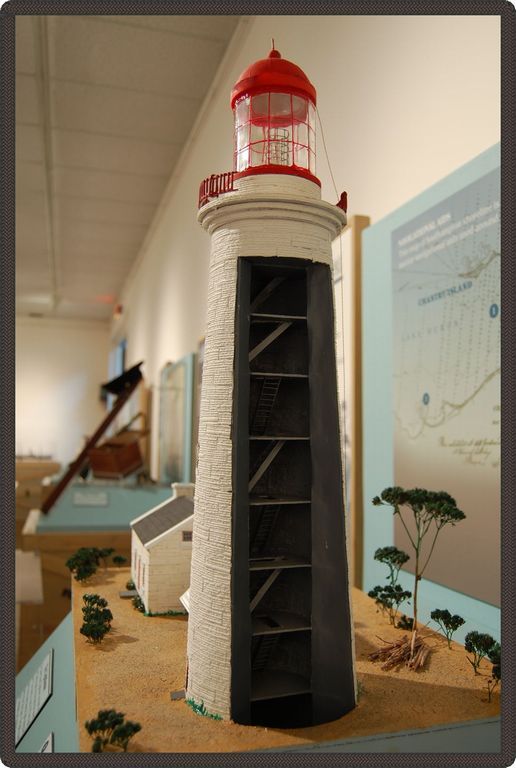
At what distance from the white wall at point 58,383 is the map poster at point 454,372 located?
11.1 m

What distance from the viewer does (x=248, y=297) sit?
1323 millimetres

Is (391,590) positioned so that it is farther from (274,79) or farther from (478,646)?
(274,79)

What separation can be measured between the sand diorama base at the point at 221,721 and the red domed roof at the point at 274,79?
129cm

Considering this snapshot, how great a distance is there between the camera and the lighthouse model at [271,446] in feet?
4.14

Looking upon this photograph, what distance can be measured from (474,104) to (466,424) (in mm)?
818

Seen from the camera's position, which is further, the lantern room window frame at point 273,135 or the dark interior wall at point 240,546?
the lantern room window frame at point 273,135

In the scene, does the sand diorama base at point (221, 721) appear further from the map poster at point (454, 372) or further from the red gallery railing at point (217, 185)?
the red gallery railing at point (217, 185)

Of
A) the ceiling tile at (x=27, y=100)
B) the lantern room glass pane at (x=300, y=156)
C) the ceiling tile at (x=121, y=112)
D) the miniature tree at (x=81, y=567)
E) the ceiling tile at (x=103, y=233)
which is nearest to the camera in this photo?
the lantern room glass pane at (x=300, y=156)

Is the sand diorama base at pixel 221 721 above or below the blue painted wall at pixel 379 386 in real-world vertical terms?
below

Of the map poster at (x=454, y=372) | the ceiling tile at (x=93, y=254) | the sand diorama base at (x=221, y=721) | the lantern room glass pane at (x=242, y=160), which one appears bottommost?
the sand diorama base at (x=221, y=721)

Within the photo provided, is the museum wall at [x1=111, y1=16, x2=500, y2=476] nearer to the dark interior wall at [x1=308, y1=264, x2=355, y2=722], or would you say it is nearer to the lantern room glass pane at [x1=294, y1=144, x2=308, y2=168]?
the lantern room glass pane at [x1=294, y1=144, x2=308, y2=168]

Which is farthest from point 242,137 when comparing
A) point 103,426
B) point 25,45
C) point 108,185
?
point 108,185

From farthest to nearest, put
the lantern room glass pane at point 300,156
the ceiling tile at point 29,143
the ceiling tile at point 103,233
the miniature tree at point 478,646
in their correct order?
the ceiling tile at point 103,233 < the ceiling tile at point 29,143 < the lantern room glass pane at point 300,156 < the miniature tree at point 478,646

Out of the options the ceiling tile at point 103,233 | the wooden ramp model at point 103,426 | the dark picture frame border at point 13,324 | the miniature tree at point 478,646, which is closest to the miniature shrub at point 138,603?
the dark picture frame border at point 13,324
